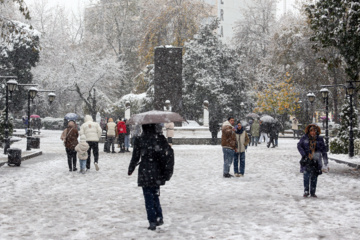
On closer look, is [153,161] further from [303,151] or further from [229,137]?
[229,137]

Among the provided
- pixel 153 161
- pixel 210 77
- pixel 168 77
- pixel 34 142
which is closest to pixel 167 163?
pixel 153 161

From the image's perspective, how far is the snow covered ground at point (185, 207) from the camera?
22.9 ft

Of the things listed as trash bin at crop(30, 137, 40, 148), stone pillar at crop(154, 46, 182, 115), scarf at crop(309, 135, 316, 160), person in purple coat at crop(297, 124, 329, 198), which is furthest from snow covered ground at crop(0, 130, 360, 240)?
stone pillar at crop(154, 46, 182, 115)

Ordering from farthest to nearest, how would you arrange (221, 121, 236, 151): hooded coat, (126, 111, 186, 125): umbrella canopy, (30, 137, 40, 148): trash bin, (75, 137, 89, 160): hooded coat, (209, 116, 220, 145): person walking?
(209, 116, 220, 145): person walking → (30, 137, 40, 148): trash bin → (75, 137, 89, 160): hooded coat → (221, 121, 236, 151): hooded coat → (126, 111, 186, 125): umbrella canopy

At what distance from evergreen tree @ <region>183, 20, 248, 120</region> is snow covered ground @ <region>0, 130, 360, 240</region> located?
110 feet

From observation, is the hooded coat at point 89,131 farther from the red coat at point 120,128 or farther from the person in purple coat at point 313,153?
the red coat at point 120,128

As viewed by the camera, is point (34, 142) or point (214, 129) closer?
point (34, 142)

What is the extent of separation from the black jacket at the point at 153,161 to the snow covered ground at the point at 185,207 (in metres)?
0.70

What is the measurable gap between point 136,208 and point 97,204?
871 mm

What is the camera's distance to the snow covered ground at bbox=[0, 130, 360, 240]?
6984mm

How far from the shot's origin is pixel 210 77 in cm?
4822

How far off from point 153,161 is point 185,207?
224 cm

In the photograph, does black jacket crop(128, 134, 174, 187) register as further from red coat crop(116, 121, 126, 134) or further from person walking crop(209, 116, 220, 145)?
person walking crop(209, 116, 220, 145)

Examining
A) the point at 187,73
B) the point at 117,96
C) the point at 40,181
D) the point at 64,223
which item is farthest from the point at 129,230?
the point at 117,96
